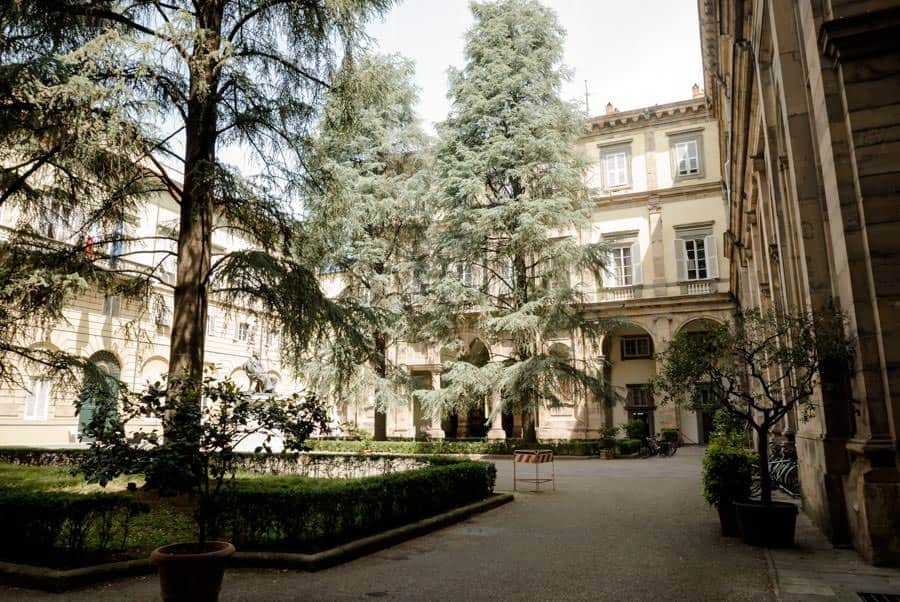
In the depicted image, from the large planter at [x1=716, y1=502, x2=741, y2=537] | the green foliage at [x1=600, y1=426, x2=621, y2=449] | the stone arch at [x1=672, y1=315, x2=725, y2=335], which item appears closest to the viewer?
the large planter at [x1=716, y1=502, x2=741, y2=537]

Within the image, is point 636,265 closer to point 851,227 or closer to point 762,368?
point 762,368

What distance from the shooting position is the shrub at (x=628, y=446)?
23031 mm

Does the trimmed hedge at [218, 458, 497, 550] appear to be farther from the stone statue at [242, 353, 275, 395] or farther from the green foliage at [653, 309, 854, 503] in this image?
the stone statue at [242, 353, 275, 395]

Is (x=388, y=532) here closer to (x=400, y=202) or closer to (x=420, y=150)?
(x=400, y=202)

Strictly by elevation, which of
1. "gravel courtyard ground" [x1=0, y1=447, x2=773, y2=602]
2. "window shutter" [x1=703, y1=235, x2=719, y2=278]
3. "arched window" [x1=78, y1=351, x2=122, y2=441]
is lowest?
"gravel courtyard ground" [x1=0, y1=447, x2=773, y2=602]

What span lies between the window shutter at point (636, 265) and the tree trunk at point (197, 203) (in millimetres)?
24082

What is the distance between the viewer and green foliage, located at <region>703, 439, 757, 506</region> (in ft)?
25.5

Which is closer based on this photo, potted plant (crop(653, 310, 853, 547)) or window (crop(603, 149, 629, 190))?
potted plant (crop(653, 310, 853, 547))

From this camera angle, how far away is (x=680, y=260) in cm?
3002

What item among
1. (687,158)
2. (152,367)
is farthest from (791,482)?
(152,367)

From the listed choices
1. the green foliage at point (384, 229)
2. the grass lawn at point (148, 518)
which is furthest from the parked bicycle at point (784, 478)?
the green foliage at point (384, 229)

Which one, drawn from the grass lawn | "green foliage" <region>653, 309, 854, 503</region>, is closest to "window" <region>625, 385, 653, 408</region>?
"green foliage" <region>653, 309, 854, 503</region>

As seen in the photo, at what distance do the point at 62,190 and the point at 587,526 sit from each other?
31.4 feet

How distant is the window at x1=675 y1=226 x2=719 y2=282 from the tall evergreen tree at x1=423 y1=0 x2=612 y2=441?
28.9ft
